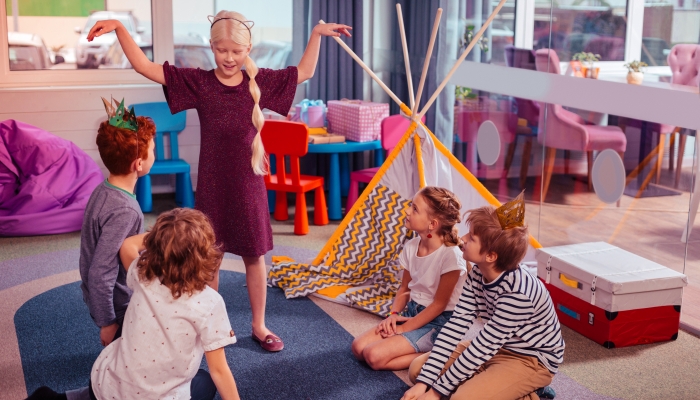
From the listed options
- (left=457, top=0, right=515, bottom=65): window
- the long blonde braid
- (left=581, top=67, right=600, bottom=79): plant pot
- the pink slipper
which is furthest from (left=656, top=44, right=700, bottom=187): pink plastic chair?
the pink slipper

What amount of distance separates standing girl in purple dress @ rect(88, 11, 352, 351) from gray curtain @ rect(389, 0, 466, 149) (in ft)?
7.93

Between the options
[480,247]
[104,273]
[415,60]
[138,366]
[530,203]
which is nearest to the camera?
[138,366]

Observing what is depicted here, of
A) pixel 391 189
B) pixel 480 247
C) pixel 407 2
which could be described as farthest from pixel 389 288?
pixel 407 2

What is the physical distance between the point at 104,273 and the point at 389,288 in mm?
1512

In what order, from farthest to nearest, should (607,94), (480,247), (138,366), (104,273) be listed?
(607,94), (480,247), (104,273), (138,366)

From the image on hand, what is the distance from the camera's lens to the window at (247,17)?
525 centimetres

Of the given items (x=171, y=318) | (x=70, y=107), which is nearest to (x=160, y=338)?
Result: (x=171, y=318)

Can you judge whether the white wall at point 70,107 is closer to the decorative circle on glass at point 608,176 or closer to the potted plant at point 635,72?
the decorative circle on glass at point 608,176

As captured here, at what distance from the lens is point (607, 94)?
3777 mm

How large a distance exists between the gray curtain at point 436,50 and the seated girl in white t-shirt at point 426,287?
2.43 metres

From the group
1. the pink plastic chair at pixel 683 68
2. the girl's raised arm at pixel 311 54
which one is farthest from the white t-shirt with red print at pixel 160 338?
the pink plastic chair at pixel 683 68

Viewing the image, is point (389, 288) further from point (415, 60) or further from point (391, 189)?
point (415, 60)

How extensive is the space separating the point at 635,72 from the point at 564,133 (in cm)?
78

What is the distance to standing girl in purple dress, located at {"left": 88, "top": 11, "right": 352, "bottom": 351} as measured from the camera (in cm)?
258
